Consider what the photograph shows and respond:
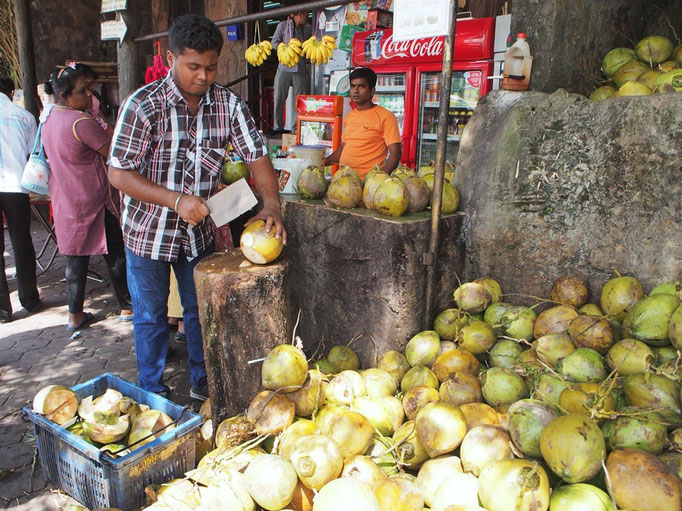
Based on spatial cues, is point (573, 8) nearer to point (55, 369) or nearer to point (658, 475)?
point (658, 475)

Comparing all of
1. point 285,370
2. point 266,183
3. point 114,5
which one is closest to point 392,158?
point 266,183

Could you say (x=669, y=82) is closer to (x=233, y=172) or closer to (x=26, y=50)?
(x=233, y=172)

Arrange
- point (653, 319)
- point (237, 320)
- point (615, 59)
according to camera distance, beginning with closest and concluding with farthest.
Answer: point (653, 319) → point (237, 320) → point (615, 59)

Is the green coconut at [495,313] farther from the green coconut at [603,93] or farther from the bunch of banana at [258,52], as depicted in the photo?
the bunch of banana at [258,52]

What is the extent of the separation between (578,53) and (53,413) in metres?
3.44

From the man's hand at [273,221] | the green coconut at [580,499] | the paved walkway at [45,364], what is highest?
the man's hand at [273,221]

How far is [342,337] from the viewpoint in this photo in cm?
329

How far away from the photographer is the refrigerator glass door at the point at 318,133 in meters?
6.95

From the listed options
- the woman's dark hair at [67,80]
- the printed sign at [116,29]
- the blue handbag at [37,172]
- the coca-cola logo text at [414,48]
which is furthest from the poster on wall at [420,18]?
the coca-cola logo text at [414,48]

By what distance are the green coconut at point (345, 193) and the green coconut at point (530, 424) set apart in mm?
1537

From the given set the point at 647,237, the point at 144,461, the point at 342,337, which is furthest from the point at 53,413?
the point at 647,237

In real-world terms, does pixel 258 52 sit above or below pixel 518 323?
above

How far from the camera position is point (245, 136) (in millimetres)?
2986

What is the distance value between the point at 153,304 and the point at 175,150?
34.9 inches
